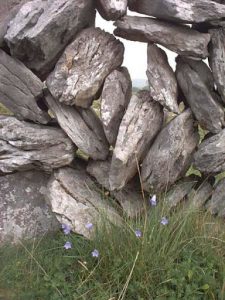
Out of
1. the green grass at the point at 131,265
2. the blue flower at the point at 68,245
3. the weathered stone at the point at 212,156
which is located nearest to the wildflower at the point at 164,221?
the green grass at the point at 131,265

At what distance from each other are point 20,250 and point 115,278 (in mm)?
1342

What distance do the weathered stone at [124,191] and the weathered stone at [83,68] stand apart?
774 millimetres

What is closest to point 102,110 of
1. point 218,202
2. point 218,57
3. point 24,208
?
point 218,57

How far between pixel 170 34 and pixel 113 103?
1.01 metres

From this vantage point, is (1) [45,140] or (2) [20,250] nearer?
(2) [20,250]

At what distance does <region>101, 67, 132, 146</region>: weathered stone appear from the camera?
545 centimetres

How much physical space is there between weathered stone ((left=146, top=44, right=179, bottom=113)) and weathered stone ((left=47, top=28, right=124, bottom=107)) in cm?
51

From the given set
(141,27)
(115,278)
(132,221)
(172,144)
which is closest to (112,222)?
(132,221)

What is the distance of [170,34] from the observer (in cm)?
529

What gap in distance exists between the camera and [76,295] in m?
4.49

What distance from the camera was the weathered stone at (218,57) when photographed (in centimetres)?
538

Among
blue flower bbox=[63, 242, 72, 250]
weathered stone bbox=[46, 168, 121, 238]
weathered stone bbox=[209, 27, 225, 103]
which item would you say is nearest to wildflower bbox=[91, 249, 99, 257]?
blue flower bbox=[63, 242, 72, 250]

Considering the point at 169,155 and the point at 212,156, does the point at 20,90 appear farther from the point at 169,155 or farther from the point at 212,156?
the point at 212,156

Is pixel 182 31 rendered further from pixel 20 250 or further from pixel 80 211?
pixel 20 250
